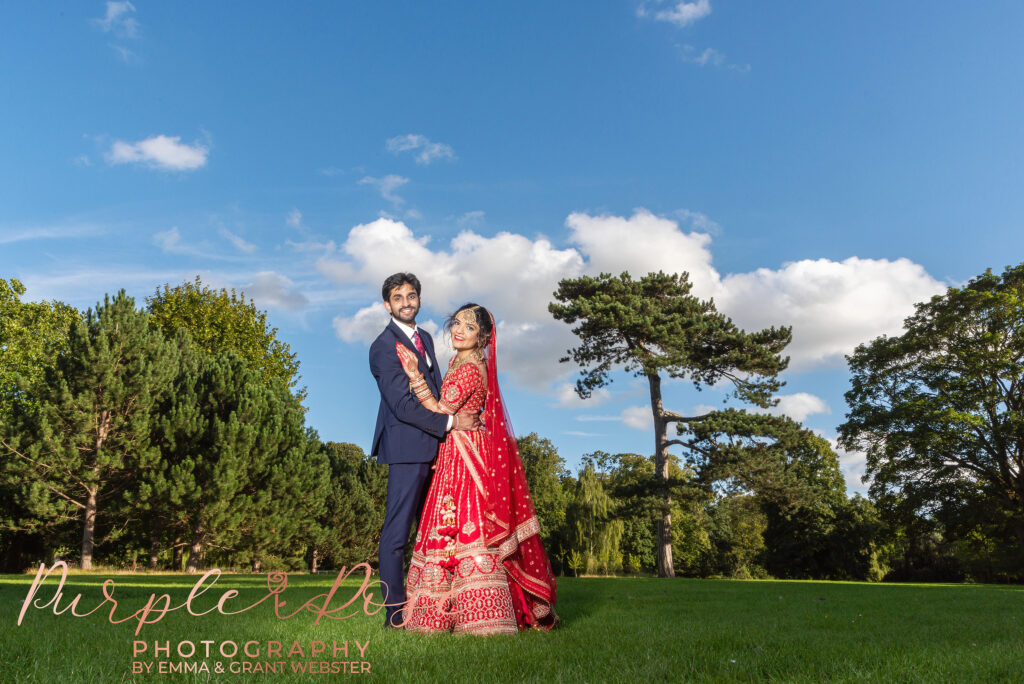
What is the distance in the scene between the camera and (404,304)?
5.35 m

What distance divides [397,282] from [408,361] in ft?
2.51

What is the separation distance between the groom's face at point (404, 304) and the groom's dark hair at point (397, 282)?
2 cm

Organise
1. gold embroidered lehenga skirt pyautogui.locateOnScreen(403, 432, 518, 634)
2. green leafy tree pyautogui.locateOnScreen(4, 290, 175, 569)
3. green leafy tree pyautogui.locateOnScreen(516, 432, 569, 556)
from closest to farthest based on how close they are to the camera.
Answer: gold embroidered lehenga skirt pyautogui.locateOnScreen(403, 432, 518, 634), green leafy tree pyautogui.locateOnScreen(4, 290, 175, 569), green leafy tree pyautogui.locateOnScreen(516, 432, 569, 556)

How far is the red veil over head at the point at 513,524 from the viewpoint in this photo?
15.2 feet

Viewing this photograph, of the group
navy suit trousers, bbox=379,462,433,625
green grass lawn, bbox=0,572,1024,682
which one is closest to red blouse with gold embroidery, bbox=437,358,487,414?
navy suit trousers, bbox=379,462,433,625

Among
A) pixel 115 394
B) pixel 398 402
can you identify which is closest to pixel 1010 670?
pixel 398 402

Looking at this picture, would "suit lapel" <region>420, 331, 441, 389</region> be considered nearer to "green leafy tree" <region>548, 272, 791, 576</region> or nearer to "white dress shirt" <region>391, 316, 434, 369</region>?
"white dress shirt" <region>391, 316, 434, 369</region>

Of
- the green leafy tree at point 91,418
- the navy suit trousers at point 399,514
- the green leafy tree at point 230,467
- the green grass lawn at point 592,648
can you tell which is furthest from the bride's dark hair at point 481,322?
the green leafy tree at point 91,418

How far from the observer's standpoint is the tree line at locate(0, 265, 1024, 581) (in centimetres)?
2078

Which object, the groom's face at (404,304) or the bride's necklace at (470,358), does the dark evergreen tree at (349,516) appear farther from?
the bride's necklace at (470,358)

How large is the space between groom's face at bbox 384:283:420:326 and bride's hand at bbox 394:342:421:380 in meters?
0.31

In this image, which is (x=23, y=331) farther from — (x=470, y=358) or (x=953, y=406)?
(x=953, y=406)

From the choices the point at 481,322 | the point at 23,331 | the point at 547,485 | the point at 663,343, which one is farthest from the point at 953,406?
the point at 23,331

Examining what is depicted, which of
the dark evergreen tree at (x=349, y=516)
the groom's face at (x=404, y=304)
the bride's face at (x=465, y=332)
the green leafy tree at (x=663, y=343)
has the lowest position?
the dark evergreen tree at (x=349, y=516)
